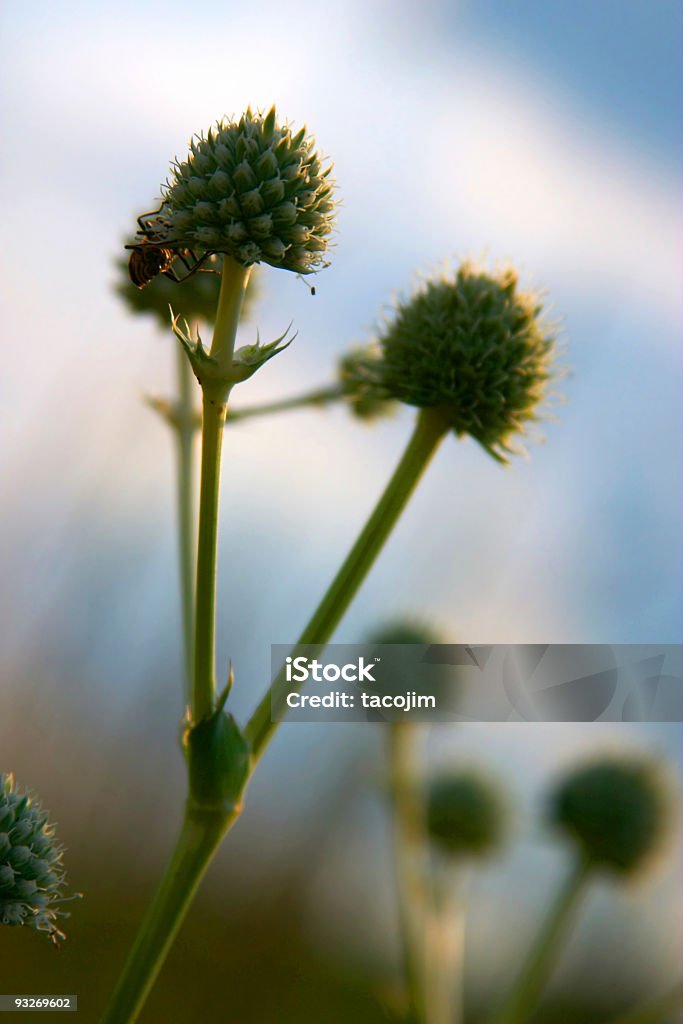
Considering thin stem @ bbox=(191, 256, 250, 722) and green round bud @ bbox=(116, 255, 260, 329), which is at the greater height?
green round bud @ bbox=(116, 255, 260, 329)

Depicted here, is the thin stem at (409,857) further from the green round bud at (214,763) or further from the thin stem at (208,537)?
the thin stem at (208,537)

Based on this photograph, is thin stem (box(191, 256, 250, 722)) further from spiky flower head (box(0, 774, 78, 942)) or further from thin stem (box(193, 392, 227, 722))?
spiky flower head (box(0, 774, 78, 942))

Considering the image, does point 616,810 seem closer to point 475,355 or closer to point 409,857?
point 409,857

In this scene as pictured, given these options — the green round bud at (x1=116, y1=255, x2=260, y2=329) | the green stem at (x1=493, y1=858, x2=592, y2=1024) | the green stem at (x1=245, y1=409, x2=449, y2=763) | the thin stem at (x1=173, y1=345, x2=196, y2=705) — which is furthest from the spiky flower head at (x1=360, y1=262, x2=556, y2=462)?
the green stem at (x1=493, y1=858, x2=592, y2=1024)

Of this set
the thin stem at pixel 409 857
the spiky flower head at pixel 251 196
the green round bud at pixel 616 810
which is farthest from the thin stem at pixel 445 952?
the spiky flower head at pixel 251 196

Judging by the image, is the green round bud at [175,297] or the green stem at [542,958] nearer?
the green stem at [542,958]

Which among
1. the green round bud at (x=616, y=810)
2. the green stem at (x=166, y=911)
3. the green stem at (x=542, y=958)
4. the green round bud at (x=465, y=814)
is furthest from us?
the green round bud at (x=465, y=814)
